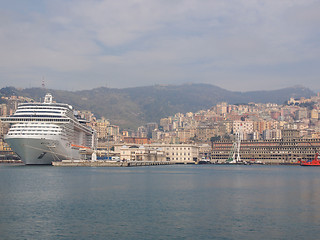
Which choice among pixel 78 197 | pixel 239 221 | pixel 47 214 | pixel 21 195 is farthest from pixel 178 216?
pixel 21 195

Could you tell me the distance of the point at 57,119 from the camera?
7838cm

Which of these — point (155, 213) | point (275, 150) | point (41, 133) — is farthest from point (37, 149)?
point (275, 150)

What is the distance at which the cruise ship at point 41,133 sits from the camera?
239 ft

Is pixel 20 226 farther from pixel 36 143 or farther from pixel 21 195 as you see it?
pixel 36 143

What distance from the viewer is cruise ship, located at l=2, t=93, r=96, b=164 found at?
239ft

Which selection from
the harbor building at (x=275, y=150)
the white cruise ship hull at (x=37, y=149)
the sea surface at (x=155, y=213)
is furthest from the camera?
the harbor building at (x=275, y=150)

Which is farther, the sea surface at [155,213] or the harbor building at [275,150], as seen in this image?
the harbor building at [275,150]

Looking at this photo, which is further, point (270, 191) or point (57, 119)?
point (57, 119)

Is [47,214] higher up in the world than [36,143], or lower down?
lower down

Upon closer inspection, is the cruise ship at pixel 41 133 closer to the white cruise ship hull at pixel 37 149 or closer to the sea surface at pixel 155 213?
the white cruise ship hull at pixel 37 149

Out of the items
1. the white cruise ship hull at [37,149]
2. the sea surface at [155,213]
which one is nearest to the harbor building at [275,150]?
the white cruise ship hull at [37,149]

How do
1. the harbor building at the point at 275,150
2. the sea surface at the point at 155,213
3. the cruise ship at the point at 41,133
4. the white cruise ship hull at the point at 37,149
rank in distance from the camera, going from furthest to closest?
the harbor building at the point at 275,150 < the cruise ship at the point at 41,133 < the white cruise ship hull at the point at 37,149 < the sea surface at the point at 155,213

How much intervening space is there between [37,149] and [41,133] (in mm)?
2695

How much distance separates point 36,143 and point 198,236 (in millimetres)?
55145
